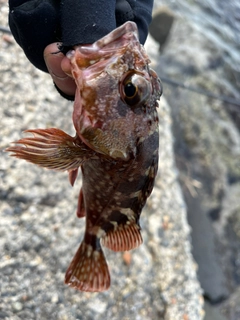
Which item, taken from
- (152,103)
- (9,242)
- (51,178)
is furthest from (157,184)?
(152,103)

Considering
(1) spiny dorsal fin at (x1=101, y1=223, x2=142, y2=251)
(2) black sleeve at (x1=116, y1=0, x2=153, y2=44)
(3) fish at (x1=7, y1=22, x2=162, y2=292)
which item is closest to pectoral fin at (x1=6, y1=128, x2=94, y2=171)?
(3) fish at (x1=7, y1=22, x2=162, y2=292)

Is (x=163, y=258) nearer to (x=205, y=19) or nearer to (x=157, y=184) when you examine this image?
(x=157, y=184)

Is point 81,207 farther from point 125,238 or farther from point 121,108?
point 121,108

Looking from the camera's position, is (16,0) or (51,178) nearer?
(16,0)

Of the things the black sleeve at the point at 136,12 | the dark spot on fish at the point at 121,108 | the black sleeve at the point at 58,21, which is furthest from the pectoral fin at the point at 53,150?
the black sleeve at the point at 136,12

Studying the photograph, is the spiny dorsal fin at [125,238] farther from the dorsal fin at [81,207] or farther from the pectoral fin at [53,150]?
the pectoral fin at [53,150]

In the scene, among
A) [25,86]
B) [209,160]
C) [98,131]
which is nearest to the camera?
[98,131]
